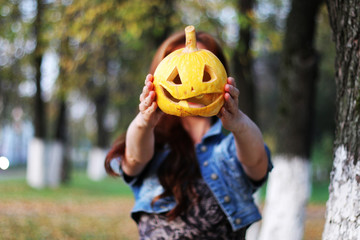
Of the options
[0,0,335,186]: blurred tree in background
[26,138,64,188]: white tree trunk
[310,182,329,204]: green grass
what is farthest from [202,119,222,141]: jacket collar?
[310,182,329,204]: green grass

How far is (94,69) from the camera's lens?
40.9 ft

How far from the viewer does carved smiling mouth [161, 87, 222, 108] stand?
1831 mm

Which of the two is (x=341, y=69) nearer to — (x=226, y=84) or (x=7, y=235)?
(x=226, y=84)

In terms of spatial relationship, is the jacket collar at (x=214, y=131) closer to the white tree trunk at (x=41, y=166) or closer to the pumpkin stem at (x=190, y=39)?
the pumpkin stem at (x=190, y=39)

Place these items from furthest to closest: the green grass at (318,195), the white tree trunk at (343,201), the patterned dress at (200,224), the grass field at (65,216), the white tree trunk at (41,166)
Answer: the green grass at (318,195), the white tree trunk at (41,166), the grass field at (65,216), the patterned dress at (200,224), the white tree trunk at (343,201)

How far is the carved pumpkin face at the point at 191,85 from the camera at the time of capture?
1811 millimetres

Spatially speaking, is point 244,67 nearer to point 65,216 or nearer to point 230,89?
point 230,89

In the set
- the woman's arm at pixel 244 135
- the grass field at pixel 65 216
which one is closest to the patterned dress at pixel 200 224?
the woman's arm at pixel 244 135

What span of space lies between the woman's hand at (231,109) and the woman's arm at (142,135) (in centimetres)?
32

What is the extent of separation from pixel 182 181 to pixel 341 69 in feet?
3.60

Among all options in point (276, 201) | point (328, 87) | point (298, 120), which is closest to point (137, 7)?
point (298, 120)

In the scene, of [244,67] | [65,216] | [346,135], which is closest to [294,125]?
[244,67]

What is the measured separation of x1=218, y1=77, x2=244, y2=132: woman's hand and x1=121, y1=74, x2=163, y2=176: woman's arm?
323 mm

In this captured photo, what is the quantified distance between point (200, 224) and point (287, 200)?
13.6 feet
